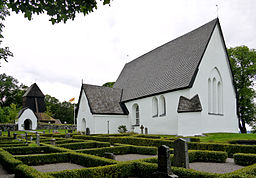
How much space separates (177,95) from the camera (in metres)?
23.3

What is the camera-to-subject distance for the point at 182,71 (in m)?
23.9

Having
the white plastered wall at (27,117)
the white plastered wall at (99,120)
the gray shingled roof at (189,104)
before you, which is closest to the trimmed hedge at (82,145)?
the gray shingled roof at (189,104)

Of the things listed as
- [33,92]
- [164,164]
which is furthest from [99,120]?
[33,92]

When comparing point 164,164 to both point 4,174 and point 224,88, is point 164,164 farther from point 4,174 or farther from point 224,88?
point 224,88

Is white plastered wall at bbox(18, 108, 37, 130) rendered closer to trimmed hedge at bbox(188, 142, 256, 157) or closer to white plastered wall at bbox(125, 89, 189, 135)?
white plastered wall at bbox(125, 89, 189, 135)

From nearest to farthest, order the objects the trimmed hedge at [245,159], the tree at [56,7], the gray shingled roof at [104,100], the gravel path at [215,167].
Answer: the tree at [56,7], the gravel path at [215,167], the trimmed hedge at [245,159], the gray shingled roof at [104,100]

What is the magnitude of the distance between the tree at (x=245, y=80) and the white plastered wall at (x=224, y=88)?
7394mm

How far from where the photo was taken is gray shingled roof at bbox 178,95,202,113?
21062 millimetres

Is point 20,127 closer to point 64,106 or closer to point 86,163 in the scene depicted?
point 64,106

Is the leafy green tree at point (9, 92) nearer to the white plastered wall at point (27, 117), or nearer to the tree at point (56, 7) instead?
the white plastered wall at point (27, 117)

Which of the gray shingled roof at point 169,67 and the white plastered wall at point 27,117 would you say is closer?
the gray shingled roof at point 169,67

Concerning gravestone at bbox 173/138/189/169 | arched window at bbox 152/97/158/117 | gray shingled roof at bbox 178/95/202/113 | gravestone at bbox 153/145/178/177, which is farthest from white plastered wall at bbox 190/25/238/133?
gravestone at bbox 153/145/178/177

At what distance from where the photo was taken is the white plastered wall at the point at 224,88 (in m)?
22.4

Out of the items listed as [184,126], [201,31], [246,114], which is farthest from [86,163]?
[246,114]
